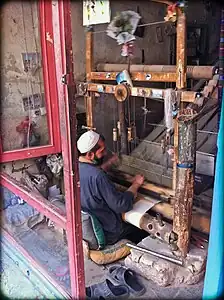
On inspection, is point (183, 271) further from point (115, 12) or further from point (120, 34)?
point (115, 12)

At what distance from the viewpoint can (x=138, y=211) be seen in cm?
233

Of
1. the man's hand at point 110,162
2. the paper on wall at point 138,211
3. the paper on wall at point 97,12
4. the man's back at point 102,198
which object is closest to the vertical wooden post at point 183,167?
the paper on wall at point 138,211

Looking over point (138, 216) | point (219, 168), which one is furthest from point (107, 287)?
point (219, 168)

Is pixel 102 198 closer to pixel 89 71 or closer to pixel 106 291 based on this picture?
pixel 106 291

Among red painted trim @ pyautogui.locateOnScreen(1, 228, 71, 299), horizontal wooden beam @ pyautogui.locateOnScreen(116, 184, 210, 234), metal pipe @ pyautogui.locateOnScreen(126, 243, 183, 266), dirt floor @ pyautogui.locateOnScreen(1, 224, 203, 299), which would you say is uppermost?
horizontal wooden beam @ pyautogui.locateOnScreen(116, 184, 210, 234)

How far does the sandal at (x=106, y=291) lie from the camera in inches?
78.9

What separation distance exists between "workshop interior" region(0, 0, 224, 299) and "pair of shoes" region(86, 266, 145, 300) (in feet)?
0.20

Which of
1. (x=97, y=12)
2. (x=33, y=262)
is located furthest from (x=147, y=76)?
(x=33, y=262)

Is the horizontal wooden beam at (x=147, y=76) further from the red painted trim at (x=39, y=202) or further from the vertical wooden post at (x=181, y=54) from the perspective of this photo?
the red painted trim at (x=39, y=202)

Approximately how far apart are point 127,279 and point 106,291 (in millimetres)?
170

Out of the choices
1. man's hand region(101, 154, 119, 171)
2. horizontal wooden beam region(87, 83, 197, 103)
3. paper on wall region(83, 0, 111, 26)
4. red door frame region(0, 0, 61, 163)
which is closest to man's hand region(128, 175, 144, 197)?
man's hand region(101, 154, 119, 171)

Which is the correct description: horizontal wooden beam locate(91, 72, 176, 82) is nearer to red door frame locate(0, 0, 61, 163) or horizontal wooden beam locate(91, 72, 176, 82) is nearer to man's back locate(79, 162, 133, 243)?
red door frame locate(0, 0, 61, 163)

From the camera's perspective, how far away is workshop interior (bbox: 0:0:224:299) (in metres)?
1.65

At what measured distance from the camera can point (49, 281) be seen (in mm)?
2010
